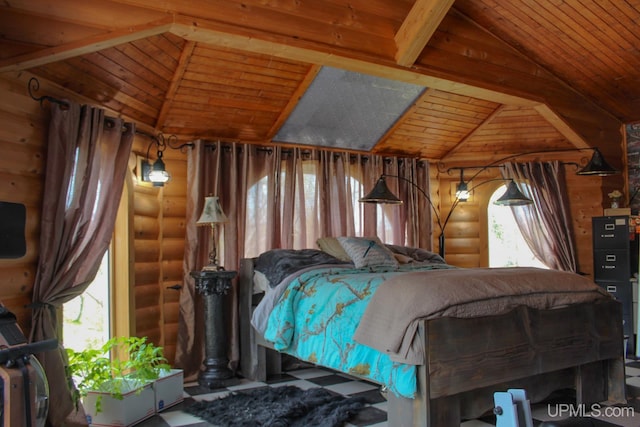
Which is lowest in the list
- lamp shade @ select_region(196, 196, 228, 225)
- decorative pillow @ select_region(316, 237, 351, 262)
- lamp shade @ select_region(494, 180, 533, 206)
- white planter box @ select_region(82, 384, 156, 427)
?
white planter box @ select_region(82, 384, 156, 427)

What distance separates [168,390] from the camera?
3.76m

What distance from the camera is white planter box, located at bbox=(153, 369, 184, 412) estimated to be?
3.64 meters

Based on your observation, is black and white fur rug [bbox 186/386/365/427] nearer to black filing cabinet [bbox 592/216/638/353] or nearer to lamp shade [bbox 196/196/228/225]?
lamp shade [bbox 196/196/228/225]

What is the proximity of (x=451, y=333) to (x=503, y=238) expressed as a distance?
398 cm

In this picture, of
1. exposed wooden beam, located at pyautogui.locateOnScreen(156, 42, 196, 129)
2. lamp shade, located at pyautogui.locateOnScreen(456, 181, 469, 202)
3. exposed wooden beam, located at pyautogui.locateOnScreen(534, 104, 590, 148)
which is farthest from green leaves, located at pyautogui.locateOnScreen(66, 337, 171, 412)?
exposed wooden beam, located at pyautogui.locateOnScreen(534, 104, 590, 148)

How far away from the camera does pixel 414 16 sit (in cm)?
387

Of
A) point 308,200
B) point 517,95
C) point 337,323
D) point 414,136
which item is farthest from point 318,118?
point 337,323

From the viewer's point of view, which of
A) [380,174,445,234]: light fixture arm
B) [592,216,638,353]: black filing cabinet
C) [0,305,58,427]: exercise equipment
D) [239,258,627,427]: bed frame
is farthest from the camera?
[380,174,445,234]: light fixture arm

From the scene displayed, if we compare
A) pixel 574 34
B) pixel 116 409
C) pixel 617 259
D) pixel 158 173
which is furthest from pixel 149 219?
pixel 617 259

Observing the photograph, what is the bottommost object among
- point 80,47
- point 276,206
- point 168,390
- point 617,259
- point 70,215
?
point 168,390

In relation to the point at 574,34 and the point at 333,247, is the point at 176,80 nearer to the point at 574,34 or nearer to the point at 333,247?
the point at 333,247

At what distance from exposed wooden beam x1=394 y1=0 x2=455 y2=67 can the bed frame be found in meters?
1.92

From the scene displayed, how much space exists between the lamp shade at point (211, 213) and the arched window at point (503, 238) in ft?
11.2

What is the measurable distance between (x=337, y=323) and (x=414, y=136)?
317 cm
